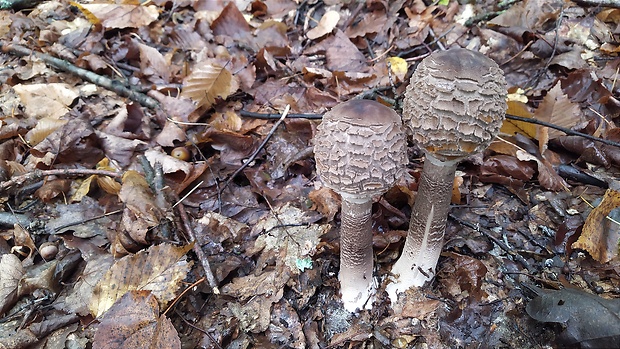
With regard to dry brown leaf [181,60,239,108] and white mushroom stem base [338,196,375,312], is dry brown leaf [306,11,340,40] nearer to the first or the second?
dry brown leaf [181,60,239,108]

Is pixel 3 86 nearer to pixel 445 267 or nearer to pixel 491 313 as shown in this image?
pixel 445 267

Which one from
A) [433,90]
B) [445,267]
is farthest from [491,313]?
[433,90]

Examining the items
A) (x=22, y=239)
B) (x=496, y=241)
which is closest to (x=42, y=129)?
(x=22, y=239)

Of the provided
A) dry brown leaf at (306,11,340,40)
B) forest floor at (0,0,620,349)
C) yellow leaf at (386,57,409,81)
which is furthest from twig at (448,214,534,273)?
dry brown leaf at (306,11,340,40)

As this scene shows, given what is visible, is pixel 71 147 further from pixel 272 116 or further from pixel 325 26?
pixel 325 26

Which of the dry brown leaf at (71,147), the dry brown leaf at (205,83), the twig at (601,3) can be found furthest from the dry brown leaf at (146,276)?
the twig at (601,3)

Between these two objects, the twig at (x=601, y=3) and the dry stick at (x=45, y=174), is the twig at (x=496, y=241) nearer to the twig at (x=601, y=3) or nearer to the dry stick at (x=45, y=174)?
the dry stick at (x=45, y=174)
